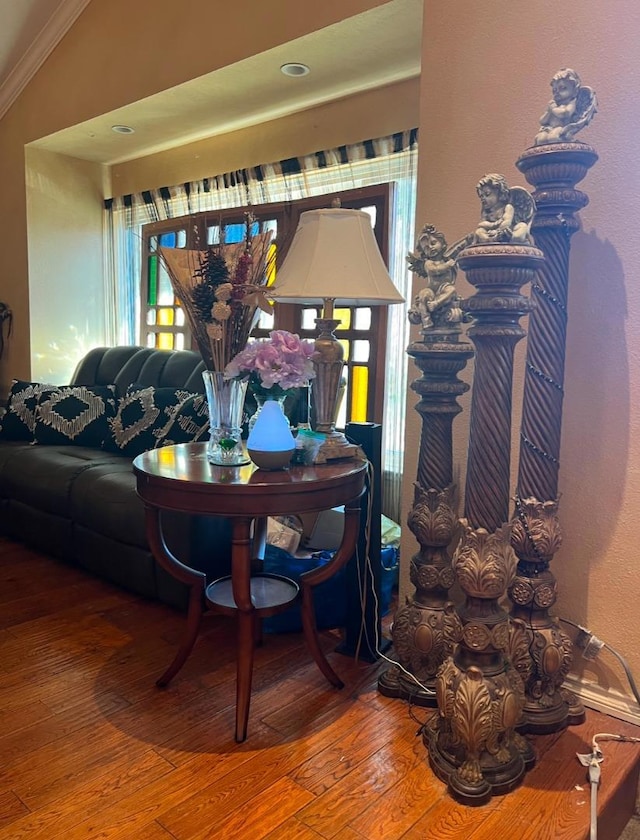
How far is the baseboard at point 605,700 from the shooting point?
179 cm

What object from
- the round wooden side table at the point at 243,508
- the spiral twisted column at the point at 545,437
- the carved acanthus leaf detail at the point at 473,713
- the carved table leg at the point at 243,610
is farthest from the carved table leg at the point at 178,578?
the spiral twisted column at the point at 545,437

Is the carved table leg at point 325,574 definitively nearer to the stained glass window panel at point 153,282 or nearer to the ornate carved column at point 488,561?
the ornate carved column at point 488,561

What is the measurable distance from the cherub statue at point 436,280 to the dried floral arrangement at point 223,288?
17.4 inches

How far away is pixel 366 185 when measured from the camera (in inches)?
123

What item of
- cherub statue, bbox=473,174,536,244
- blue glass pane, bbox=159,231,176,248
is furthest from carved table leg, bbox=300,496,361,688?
blue glass pane, bbox=159,231,176,248

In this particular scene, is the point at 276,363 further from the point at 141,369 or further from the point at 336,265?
the point at 141,369

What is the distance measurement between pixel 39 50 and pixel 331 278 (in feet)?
11.3

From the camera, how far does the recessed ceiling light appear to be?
2849 millimetres

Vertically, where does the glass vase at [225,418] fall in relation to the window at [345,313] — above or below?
below

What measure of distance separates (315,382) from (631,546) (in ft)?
3.37

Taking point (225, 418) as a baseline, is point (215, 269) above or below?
above

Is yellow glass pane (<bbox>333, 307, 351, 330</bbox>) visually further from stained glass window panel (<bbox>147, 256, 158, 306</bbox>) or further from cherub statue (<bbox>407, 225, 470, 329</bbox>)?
stained glass window panel (<bbox>147, 256, 158, 306</bbox>)

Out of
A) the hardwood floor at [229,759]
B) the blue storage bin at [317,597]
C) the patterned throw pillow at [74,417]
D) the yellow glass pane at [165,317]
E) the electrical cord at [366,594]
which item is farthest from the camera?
the yellow glass pane at [165,317]

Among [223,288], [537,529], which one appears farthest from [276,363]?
[537,529]
